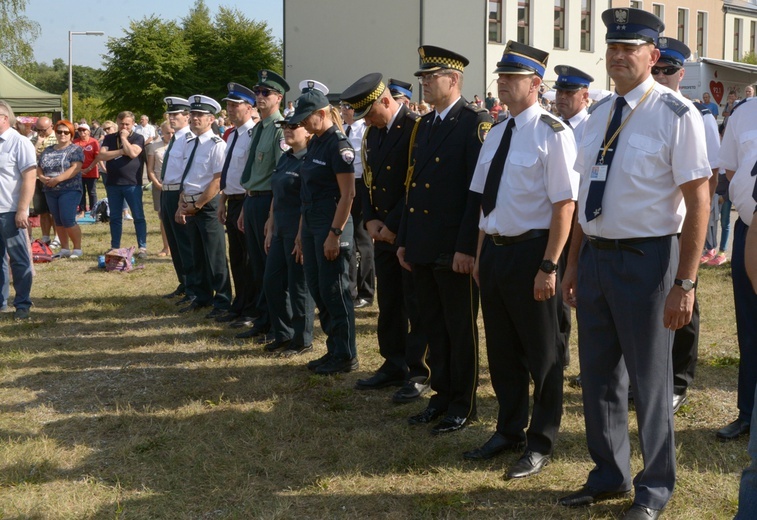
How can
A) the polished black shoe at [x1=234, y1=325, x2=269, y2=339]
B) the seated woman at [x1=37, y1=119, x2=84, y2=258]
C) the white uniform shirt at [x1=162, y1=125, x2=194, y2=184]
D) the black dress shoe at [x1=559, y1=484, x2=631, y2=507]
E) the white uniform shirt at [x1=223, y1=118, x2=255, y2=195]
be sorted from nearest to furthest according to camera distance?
the black dress shoe at [x1=559, y1=484, x2=631, y2=507]
the polished black shoe at [x1=234, y1=325, x2=269, y2=339]
the white uniform shirt at [x1=223, y1=118, x2=255, y2=195]
the white uniform shirt at [x1=162, y1=125, x2=194, y2=184]
the seated woman at [x1=37, y1=119, x2=84, y2=258]

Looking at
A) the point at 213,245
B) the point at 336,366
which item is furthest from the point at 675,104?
the point at 213,245

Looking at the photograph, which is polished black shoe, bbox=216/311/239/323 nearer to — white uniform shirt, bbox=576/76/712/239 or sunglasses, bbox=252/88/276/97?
sunglasses, bbox=252/88/276/97

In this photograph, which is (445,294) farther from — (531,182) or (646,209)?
(646,209)

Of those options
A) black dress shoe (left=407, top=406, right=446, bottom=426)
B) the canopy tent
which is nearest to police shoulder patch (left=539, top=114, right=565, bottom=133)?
black dress shoe (left=407, top=406, right=446, bottom=426)

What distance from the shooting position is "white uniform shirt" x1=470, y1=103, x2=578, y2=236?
4.39m

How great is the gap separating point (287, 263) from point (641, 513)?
4031 millimetres

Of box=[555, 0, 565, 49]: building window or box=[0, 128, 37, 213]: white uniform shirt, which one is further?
box=[555, 0, 565, 49]: building window

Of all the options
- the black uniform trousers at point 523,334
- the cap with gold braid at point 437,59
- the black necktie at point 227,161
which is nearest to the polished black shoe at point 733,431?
the black uniform trousers at point 523,334

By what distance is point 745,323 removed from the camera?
5.04 meters

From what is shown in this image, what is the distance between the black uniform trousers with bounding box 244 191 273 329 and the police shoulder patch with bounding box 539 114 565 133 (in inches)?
151

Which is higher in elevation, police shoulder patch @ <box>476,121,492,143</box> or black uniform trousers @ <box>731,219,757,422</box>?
police shoulder patch @ <box>476,121,492,143</box>

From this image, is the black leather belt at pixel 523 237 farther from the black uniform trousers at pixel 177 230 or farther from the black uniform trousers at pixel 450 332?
the black uniform trousers at pixel 177 230

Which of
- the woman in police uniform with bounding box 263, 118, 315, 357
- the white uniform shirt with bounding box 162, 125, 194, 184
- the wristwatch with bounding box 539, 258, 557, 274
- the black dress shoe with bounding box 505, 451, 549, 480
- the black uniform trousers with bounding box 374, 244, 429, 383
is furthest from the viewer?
the white uniform shirt with bounding box 162, 125, 194, 184

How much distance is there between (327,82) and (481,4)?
317 inches
